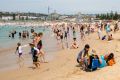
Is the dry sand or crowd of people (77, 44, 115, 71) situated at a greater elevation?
crowd of people (77, 44, 115, 71)

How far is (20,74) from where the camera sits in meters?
14.8

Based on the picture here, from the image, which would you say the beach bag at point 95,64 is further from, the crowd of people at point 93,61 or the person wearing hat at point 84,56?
the person wearing hat at point 84,56

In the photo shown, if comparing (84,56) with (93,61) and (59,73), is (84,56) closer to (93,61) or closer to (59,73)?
(93,61)

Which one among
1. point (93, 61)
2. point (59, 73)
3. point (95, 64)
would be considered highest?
point (93, 61)

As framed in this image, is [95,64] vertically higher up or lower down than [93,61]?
lower down

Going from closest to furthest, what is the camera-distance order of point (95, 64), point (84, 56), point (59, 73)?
point (95, 64) → point (59, 73) → point (84, 56)

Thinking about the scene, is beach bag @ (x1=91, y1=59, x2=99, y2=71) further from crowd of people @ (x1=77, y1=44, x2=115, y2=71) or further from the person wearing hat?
the person wearing hat

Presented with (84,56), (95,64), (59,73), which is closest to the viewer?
(95,64)

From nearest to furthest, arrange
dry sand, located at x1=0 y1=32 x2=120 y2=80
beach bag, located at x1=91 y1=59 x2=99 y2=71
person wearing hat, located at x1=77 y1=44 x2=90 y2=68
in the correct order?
dry sand, located at x1=0 y1=32 x2=120 y2=80 < beach bag, located at x1=91 y1=59 x2=99 y2=71 < person wearing hat, located at x1=77 y1=44 x2=90 y2=68

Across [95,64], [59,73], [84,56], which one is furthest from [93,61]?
[59,73]

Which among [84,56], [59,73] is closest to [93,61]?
[84,56]

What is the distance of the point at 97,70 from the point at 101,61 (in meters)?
0.54

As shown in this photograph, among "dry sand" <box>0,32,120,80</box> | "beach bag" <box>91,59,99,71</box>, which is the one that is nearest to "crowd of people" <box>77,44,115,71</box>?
"beach bag" <box>91,59,99,71</box>

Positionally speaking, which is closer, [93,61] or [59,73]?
[93,61]
